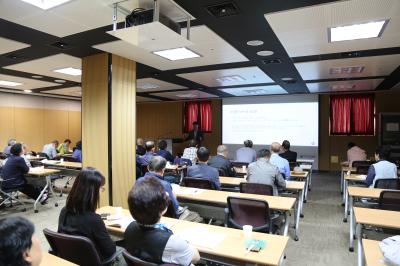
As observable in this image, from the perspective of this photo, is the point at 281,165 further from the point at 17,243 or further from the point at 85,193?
the point at 17,243

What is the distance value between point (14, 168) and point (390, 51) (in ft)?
22.7

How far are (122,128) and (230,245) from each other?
3537mm

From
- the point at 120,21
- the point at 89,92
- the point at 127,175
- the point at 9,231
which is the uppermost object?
the point at 120,21

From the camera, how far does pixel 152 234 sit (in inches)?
60.7

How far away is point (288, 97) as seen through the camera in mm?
10008

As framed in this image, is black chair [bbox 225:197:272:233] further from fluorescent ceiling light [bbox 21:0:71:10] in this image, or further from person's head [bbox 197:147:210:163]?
fluorescent ceiling light [bbox 21:0:71:10]

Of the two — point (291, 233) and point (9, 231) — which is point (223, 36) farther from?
point (9, 231)

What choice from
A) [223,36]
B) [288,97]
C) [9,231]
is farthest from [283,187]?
[288,97]

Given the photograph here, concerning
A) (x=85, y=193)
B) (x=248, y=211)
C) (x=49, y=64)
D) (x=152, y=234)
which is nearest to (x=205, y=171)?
(x=248, y=211)

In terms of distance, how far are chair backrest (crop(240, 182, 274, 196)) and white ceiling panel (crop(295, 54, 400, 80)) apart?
3.04m

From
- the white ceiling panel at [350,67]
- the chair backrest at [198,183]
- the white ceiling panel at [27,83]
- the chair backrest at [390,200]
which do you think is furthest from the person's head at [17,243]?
the white ceiling panel at [27,83]

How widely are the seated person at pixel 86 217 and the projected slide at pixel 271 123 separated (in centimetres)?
880

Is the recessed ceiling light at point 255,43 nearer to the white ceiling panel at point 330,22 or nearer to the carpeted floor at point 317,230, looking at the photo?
the white ceiling panel at point 330,22

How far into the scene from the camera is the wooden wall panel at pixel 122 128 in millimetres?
4836
